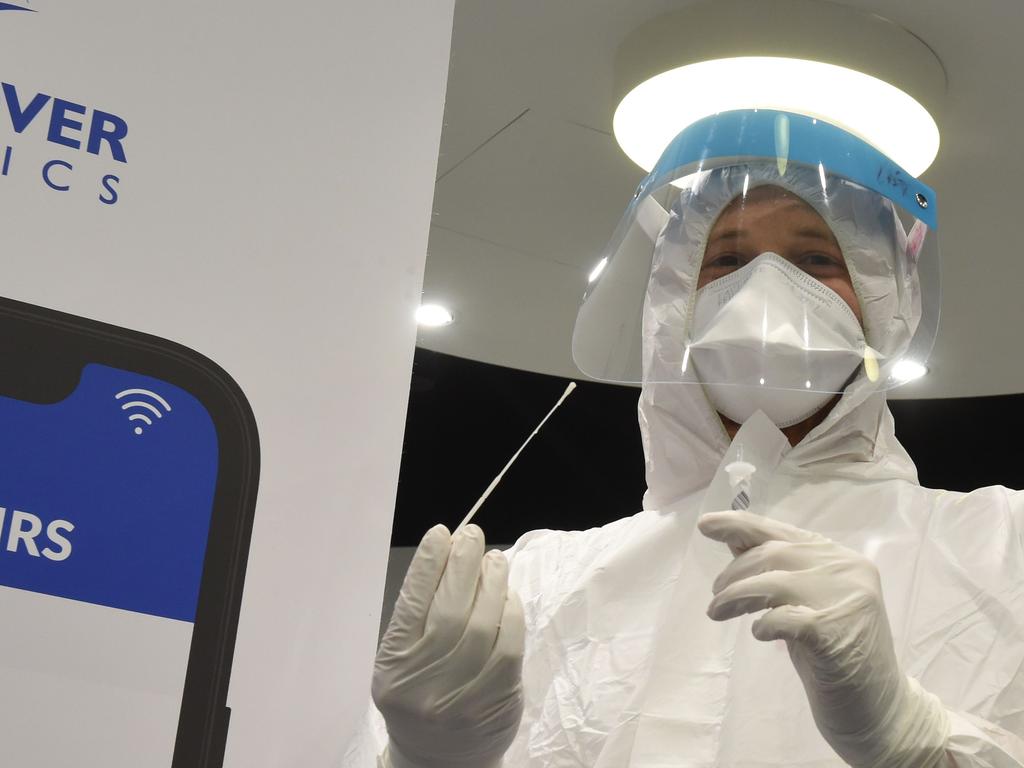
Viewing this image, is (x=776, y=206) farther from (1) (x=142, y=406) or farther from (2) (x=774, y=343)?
(1) (x=142, y=406)

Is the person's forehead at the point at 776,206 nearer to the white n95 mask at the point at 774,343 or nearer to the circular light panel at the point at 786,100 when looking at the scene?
the white n95 mask at the point at 774,343

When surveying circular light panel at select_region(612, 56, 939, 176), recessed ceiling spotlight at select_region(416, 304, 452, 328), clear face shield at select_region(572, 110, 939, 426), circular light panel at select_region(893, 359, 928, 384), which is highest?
recessed ceiling spotlight at select_region(416, 304, 452, 328)

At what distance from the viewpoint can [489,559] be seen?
107 cm

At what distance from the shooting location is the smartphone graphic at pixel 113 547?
2.13 ft

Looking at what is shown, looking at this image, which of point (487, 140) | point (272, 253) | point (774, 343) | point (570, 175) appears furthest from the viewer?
point (570, 175)

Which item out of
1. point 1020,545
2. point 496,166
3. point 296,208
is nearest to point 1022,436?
point 496,166

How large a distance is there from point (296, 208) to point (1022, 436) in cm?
399

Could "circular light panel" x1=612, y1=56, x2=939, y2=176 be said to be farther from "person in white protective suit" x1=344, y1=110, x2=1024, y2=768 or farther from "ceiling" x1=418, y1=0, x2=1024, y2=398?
"person in white protective suit" x1=344, y1=110, x2=1024, y2=768

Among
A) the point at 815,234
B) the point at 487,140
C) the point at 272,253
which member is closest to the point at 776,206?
the point at 815,234

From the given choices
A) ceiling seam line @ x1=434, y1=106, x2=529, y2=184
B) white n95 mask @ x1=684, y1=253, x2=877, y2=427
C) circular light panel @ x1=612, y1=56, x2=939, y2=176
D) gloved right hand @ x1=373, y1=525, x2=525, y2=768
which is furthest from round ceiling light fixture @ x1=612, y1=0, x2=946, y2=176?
gloved right hand @ x1=373, y1=525, x2=525, y2=768

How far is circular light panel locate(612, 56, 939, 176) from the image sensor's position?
2.23 m

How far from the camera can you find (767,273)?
1.42 meters

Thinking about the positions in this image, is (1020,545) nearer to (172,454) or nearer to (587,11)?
(172,454)

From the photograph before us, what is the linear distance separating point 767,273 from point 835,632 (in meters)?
0.54
